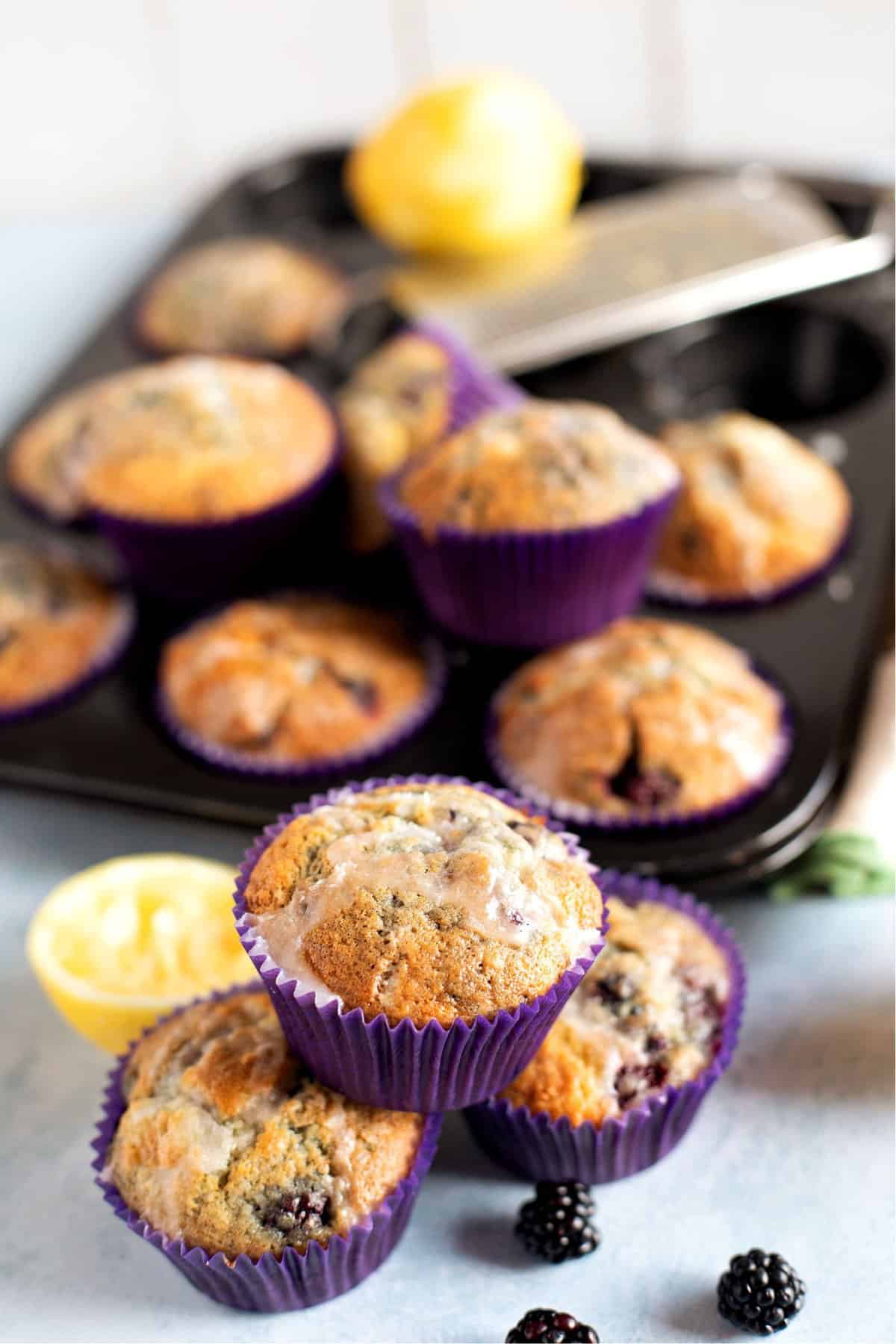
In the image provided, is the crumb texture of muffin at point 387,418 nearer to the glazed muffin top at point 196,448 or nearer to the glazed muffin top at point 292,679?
the glazed muffin top at point 196,448

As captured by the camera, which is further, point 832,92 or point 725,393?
point 832,92

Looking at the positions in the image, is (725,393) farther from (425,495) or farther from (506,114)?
(425,495)

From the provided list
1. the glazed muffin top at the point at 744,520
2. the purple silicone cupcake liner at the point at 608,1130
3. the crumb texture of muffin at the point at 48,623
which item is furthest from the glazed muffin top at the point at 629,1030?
the crumb texture of muffin at the point at 48,623

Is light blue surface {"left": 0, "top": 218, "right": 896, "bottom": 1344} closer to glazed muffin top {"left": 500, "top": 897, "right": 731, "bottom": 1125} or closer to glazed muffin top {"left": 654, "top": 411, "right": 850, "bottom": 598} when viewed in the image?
glazed muffin top {"left": 500, "top": 897, "right": 731, "bottom": 1125}

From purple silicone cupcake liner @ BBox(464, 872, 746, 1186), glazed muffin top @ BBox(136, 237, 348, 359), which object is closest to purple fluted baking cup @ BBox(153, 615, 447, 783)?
purple silicone cupcake liner @ BBox(464, 872, 746, 1186)

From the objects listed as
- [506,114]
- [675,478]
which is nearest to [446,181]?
[506,114]

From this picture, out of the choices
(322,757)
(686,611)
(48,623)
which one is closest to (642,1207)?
(322,757)
